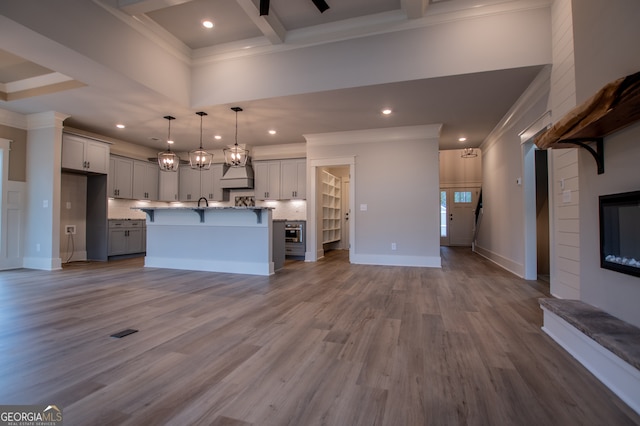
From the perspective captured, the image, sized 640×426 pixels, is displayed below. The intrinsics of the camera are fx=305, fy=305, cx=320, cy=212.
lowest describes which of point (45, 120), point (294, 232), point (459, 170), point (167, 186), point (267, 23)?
point (294, 232)

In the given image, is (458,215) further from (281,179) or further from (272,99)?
(272,99)

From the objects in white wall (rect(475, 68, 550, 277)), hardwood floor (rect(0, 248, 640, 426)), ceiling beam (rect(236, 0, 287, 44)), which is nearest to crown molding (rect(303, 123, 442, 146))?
white wall (rect(475, 68, 550, 277))

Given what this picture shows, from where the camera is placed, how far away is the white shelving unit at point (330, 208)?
25.1 feet

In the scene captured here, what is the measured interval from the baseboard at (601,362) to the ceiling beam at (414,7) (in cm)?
351

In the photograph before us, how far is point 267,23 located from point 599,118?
3.65 meters

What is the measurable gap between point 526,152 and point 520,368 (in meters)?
3.83

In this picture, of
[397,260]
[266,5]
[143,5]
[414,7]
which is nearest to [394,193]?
[397,260]

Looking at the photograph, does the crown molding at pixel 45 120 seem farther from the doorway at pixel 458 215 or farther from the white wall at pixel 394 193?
the doorway at pixel 458 215

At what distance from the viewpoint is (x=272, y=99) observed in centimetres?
459

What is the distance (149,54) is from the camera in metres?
4.18

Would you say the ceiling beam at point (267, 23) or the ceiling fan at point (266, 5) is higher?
the ceiling beam at point (267, 23)

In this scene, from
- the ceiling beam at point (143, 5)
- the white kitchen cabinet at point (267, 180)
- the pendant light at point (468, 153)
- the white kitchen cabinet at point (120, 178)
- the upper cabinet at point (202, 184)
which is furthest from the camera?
the pendant light at point (468, 153)

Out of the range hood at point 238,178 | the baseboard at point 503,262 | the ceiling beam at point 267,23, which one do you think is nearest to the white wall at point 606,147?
the baseboard at point 503,262

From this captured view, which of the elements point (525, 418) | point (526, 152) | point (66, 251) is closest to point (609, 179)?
point (525, 418)
